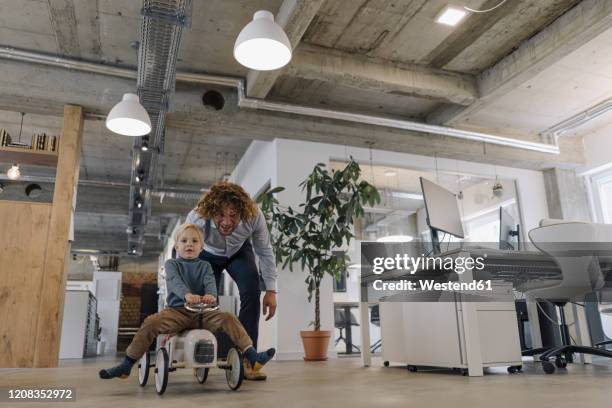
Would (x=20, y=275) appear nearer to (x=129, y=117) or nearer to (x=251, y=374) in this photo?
(x=129, y=117)

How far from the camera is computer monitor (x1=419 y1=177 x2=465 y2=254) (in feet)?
9.71

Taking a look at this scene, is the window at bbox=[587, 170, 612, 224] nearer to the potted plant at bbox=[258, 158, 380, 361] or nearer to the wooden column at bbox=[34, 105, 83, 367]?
the potted plant at bbox=[258, 158, 380, 361]

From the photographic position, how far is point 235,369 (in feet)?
6.28

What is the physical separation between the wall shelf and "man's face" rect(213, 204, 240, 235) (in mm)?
3283

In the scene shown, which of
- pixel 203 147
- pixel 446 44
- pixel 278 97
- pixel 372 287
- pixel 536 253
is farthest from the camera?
pixel 203 147

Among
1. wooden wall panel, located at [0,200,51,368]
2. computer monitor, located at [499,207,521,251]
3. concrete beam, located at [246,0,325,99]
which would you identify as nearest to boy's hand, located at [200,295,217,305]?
computer monitor, located at [499,207,521,251]

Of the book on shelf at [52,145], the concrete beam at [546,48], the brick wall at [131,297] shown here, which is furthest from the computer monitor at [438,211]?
the brick wall at [131,297]

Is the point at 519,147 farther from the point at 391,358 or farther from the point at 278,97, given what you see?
the point at 391,358

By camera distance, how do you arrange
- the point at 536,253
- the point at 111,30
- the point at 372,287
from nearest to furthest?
the point at 536,253 → the point at 372,287 → the point at 111,30

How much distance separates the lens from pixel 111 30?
4.30 metres

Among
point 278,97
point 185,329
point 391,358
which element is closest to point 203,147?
point 278,97

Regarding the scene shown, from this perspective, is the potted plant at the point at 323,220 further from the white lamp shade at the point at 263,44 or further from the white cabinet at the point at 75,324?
the white cabinet at the point at 75,324

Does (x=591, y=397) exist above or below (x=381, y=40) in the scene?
below

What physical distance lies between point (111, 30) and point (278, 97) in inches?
76.9
